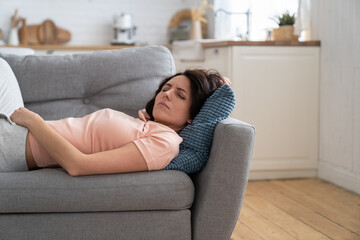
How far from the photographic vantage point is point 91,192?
5.38ft

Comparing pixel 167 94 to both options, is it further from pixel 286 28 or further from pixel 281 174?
pixel 286 28

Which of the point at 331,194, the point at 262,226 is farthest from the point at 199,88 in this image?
the point at 331,194

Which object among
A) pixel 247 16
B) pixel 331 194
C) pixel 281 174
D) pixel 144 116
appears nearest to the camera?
pixel 144 116

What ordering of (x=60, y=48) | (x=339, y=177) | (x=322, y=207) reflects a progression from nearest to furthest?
(x=322, y=207) → (x=339, y=177) → (x=60, y=48)

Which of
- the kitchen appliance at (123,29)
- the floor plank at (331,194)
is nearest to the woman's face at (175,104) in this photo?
the floor plank at (331,194)

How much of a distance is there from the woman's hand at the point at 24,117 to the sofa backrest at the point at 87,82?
0.38 m

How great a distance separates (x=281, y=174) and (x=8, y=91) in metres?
2.27

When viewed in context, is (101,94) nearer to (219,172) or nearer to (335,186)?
(219,172)

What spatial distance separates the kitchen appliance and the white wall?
7.21ft

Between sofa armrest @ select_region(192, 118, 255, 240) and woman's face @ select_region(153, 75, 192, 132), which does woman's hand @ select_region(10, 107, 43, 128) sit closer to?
woman's face @ select_region(153, 75, 192, 132)

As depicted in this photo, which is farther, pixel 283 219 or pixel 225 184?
pixel 283 219

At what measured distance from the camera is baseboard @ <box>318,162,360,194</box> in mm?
3174

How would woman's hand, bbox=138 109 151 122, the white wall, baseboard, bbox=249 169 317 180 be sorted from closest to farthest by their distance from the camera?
woman's hand, bbox=138 109 151 122 → the white wall → baseboard, bbox=249 169 317 180

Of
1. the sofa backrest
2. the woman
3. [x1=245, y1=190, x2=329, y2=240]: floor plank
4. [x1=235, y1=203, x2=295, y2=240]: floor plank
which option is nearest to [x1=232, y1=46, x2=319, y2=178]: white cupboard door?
[x1=245, y1=190, x2=329, y2=240]: floor plank
